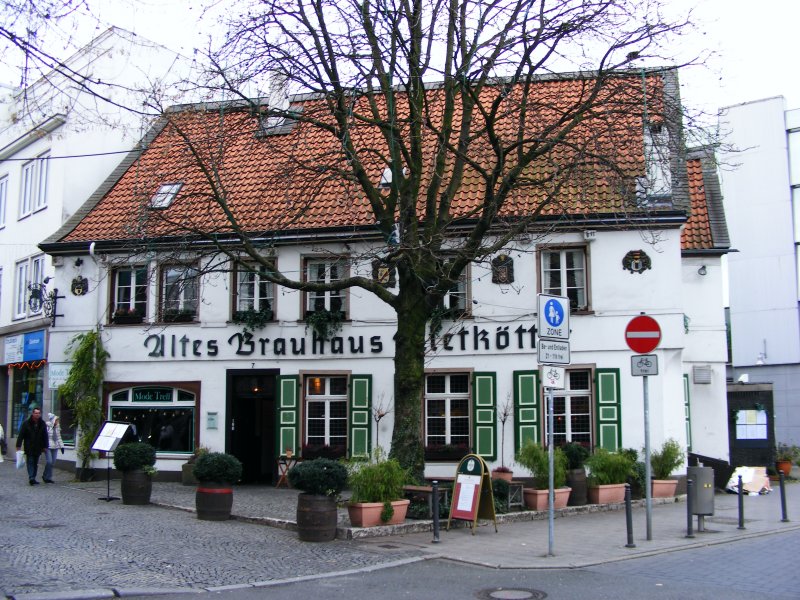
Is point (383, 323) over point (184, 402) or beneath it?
over

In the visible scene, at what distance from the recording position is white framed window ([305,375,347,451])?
67.1 ft

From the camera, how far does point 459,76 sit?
14.5 m

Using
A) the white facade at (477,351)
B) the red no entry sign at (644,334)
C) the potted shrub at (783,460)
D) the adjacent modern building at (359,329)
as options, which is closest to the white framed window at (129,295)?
the adjacent modern building at (359,329)

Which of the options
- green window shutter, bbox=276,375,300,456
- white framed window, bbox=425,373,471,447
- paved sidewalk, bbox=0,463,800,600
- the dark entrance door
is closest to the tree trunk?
paved sidewalk, bbox=0,463,800,600

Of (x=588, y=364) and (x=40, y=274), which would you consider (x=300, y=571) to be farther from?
(x=40, y=274)

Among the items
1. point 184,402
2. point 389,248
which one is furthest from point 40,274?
point 389,248

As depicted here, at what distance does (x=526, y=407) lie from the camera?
19.5 m

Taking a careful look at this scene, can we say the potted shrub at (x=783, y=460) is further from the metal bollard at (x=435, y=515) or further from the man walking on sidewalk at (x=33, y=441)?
the man walking on sidewalk at (x=33, y=441)

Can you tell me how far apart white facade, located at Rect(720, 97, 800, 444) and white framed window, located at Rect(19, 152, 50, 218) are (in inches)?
1063

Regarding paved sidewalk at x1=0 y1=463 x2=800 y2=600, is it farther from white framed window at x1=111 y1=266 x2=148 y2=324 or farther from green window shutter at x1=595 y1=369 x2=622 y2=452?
white framed window at x1=111 y1=266 x2=148 y2=324

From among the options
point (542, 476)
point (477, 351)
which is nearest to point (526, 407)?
point (477, 351)

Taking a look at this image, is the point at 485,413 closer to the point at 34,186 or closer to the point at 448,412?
the point at 448,412

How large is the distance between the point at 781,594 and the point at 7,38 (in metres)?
9.32

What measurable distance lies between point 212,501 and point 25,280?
48.7 ft
